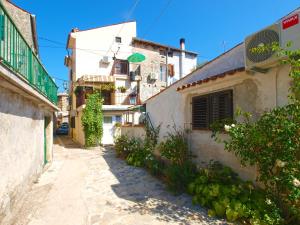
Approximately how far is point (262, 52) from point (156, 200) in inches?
178

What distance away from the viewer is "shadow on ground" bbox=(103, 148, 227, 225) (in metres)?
5.10

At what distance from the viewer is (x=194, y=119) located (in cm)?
761

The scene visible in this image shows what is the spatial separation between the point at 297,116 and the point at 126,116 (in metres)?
17.2

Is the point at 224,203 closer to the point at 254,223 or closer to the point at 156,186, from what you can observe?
the point at 254,223

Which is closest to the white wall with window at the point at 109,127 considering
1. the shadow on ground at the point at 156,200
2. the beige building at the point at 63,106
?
the shadow on ground at the point at 156,200

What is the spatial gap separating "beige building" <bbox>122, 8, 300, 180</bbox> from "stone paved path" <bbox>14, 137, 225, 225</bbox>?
5.37 feet

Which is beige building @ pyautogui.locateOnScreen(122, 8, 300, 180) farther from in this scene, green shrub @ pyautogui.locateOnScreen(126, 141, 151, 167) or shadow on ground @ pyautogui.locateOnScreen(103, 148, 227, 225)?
green shrub @ pyautogui.locateOnScreen(126, 141, 151, 167)

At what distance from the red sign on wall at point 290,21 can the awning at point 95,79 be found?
720 inches

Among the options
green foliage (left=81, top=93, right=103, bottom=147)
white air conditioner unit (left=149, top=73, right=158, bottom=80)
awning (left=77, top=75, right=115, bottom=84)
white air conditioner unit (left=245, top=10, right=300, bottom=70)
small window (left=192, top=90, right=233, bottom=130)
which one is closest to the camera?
white air conditioner unit (left=245, top=10, right=300, bottom=70)

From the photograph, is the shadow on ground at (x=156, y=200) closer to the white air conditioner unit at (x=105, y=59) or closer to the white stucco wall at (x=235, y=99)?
the white stucco wall at (x=235, y=99)

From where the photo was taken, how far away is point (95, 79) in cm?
2095

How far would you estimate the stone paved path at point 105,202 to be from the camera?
504cm

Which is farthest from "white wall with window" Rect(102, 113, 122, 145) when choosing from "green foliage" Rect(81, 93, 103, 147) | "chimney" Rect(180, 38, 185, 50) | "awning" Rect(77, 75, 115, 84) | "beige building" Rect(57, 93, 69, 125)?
"beige building" Rect(57, 93, 69, 125)

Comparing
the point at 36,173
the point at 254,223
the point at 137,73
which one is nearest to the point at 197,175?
the point at 254,223
